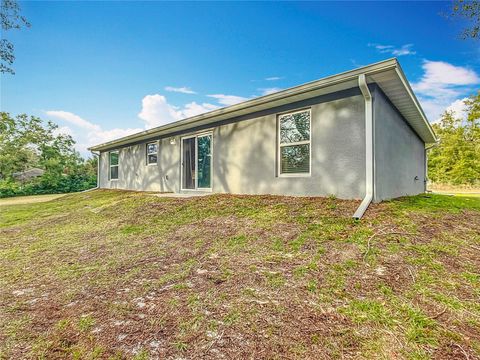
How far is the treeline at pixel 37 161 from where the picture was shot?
1683 cm

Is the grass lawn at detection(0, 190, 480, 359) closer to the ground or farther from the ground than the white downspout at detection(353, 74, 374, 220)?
closer to the ground

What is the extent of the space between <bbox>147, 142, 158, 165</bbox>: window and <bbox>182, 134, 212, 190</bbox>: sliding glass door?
1999 mm

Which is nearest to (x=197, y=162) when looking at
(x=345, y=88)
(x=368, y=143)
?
(x=345, y=88)

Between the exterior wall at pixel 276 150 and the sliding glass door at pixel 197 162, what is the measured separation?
1.06 feet

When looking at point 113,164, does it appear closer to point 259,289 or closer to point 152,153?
point 152,153

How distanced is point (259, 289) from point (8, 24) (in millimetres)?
9284

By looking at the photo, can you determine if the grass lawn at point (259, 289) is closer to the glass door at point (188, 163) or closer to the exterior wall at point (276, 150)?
the exterior wall at point (276, 150)

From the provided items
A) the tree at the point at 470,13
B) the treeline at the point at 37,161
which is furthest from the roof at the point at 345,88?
the treeline at the point at 37,161

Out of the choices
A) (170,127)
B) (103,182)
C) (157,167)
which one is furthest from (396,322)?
(103,182)

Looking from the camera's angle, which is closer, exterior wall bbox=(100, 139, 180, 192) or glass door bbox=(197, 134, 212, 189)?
glass door bbox=(197, 134, 212, 189)

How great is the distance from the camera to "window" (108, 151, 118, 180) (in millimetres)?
12719

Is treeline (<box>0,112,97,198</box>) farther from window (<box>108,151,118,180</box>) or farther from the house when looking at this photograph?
the house

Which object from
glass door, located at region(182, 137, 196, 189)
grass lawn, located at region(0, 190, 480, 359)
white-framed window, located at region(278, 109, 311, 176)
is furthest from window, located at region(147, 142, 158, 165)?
white-framed window, located at region(278, 109, 311, 176)

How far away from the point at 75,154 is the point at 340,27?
22.1m
